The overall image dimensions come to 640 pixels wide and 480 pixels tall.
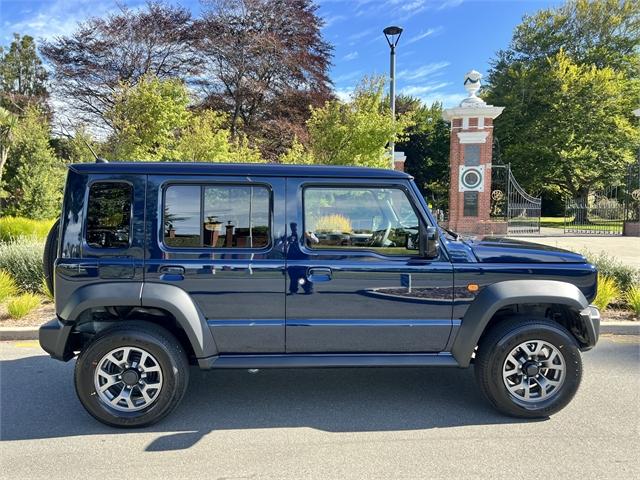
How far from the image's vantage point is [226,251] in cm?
335

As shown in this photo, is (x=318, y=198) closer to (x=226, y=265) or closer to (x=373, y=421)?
(x=226, y=265)

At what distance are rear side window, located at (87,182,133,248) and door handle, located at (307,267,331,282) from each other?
1.40 m

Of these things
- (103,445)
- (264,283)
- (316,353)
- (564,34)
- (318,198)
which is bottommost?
(103,445)

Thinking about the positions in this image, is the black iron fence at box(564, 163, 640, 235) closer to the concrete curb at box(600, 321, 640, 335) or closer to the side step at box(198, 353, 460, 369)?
the concrete curb at box(600, 321, 640, 335)

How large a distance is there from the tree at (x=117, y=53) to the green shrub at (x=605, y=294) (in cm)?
2130

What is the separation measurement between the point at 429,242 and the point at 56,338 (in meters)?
2.91

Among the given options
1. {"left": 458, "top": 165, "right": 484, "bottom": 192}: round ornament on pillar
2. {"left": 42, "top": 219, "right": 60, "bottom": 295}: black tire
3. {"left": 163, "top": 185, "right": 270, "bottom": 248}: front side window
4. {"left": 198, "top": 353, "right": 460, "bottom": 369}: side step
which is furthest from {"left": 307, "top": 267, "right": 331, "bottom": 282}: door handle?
{"left": 458, "top": 165, "right": 484, "bottom": 192}: round ornament on pillar

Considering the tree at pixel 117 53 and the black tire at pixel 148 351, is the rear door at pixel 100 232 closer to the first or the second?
the black tire at pixel 148 351

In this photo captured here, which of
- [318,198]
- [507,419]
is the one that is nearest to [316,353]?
[318,198]

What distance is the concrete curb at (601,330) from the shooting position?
5.50 m

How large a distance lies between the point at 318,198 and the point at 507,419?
7.43ft

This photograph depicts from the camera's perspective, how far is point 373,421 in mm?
3416

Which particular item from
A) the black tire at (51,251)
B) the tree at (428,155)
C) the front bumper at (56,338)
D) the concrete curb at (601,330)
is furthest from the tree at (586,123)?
the front bumper at (56,338)

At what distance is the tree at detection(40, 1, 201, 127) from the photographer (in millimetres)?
22328
